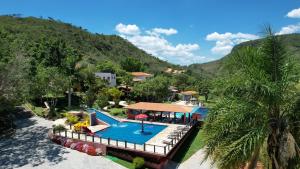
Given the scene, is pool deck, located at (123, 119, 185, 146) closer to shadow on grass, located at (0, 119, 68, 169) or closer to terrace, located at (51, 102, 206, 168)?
terrace, located at (51, 102, 206, 168)

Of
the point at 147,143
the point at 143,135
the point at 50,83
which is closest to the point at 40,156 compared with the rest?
the point at 147,143

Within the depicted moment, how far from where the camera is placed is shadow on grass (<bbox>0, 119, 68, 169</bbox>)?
66.0ft

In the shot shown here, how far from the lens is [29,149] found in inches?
888

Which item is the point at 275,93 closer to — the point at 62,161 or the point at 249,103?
the point at 249,103

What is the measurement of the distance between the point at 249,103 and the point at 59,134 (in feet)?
74.9

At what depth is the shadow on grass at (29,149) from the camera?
2011cm

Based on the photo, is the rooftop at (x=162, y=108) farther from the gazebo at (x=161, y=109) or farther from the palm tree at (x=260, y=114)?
the palm tree at (x=260, y=114)

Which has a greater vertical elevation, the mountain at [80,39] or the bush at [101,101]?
the mountain at [80,39]

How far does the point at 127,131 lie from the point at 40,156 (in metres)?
11.5

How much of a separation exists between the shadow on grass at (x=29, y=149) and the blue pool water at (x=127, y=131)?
5479 mm

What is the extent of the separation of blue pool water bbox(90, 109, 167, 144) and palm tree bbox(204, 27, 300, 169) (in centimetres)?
2104

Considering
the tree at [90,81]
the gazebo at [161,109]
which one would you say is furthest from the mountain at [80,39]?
the gazebo at [161,109]

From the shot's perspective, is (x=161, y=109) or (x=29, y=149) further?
(x=161, y=109)

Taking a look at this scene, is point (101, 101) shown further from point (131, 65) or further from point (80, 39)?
point (80, 39)
